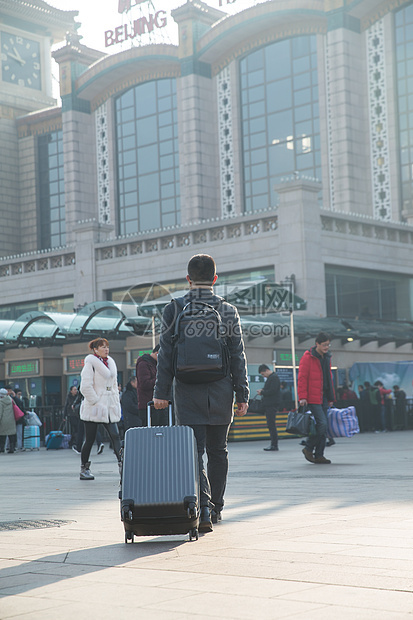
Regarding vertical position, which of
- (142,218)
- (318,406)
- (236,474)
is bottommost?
(236,474)

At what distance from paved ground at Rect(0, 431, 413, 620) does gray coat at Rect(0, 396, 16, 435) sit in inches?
503

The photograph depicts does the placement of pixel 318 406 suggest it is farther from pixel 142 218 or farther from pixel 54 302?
pixel 142 218

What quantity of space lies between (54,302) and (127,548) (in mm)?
39379

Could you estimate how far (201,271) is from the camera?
20.8ft

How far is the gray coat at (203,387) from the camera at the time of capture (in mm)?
6070

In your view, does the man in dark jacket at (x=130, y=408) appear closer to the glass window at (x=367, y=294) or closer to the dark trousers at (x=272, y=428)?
the dark trousers at (x=272, y=428)

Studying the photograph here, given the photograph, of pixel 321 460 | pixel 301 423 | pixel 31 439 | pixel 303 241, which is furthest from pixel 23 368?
pixel 301 423

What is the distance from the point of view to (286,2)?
153 ft

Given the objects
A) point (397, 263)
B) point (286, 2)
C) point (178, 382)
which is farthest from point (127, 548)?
point (286, 2)

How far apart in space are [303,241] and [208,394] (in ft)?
91.7

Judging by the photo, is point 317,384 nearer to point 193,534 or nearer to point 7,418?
point 193,534

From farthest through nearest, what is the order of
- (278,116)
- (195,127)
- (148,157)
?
(148,157) → (195,127) → (278,116)

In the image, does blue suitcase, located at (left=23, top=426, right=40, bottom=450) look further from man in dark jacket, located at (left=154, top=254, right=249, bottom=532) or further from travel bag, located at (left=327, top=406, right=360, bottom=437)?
man in dark jacket, located at (left=154, top=254, right=249, bottom=532)

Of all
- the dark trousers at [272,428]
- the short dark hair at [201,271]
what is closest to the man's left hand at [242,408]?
the short dark hair at [201,271]
